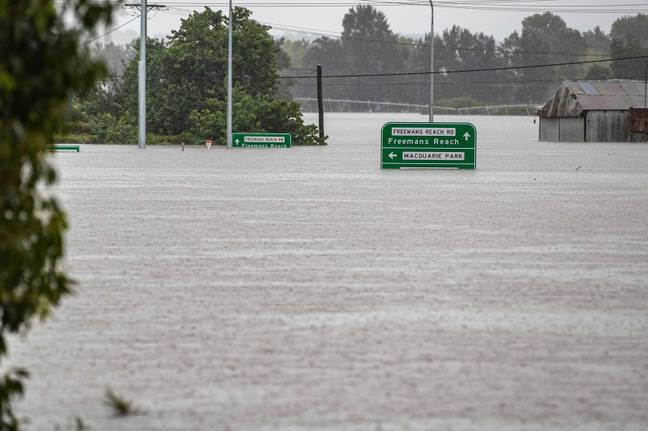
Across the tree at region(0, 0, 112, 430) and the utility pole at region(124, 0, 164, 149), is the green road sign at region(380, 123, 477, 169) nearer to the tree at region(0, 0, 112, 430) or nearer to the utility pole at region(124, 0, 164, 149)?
the utility pole at region(124, 0, 164, 149)

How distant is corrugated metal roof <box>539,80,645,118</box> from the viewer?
85.5 metres

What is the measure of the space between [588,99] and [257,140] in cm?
3146

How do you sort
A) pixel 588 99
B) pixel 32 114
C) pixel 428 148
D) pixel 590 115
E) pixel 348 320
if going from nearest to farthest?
pixel 32 114 < pixel 348 320 < pixel 428 148 < pixel 590 115 < pixel 588 99

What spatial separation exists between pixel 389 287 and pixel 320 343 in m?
3.18

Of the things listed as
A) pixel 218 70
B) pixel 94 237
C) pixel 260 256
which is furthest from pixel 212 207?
pixel 218 70

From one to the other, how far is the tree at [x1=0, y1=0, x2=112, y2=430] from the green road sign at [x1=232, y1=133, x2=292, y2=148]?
55966mm

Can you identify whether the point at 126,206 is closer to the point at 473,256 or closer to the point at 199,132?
the point at 473,256

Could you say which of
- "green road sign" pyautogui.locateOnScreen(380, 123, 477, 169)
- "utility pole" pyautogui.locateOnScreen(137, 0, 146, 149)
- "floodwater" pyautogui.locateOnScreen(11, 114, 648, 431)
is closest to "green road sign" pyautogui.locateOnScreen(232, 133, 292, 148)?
"utility pole" pyautogui.locateOnScreen(137, 0, 146, 149)

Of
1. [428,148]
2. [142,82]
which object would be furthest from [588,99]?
[428,148]

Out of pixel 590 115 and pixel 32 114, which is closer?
pixel 32 114

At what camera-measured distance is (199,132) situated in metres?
66.9

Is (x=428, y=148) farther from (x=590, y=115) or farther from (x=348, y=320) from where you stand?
(x=590, y=115)

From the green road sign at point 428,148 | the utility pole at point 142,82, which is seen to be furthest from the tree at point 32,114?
the utility pole at point 142,82

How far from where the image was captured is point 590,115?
85875 millimetres
